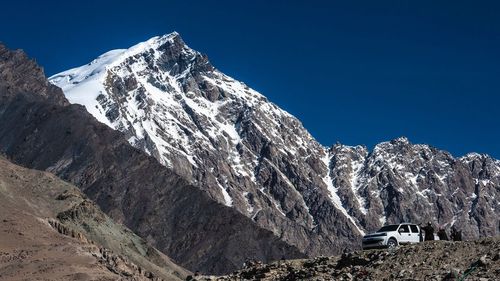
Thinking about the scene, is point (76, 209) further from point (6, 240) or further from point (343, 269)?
point (343, 269)

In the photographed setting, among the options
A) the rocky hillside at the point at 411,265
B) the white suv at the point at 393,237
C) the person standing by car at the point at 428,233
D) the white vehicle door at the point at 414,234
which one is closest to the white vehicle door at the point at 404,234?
the white suv at the point at 393,237

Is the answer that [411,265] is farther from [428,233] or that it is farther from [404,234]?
[428,233]

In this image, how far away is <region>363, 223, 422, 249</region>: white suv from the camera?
3662 cm

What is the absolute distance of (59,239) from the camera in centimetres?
12431

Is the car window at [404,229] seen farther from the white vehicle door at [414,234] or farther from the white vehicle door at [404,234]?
the white vehicle door at [414,234]

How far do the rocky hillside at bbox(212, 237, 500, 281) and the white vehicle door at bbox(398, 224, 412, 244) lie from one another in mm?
5153

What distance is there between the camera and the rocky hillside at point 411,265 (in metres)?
25.9

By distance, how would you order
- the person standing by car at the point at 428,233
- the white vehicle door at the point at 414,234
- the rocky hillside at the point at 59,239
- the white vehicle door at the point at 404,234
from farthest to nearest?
1. the rocky hillside at the point at 59,239
2. the white vehicle door at the point at 414,234
3. the person standing by car at the point at 428,233
4. the white vehicle door at the point at 404,234

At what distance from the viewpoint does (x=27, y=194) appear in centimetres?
15075

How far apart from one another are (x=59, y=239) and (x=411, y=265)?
103908 millimetres

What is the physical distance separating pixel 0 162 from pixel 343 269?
143 metres

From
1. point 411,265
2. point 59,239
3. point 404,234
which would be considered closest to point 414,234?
point 404,234

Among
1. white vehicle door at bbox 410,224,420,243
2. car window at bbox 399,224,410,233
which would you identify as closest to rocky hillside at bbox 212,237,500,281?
car window at bbox 399,224,410,233

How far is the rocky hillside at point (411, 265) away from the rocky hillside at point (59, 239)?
6776 cm
